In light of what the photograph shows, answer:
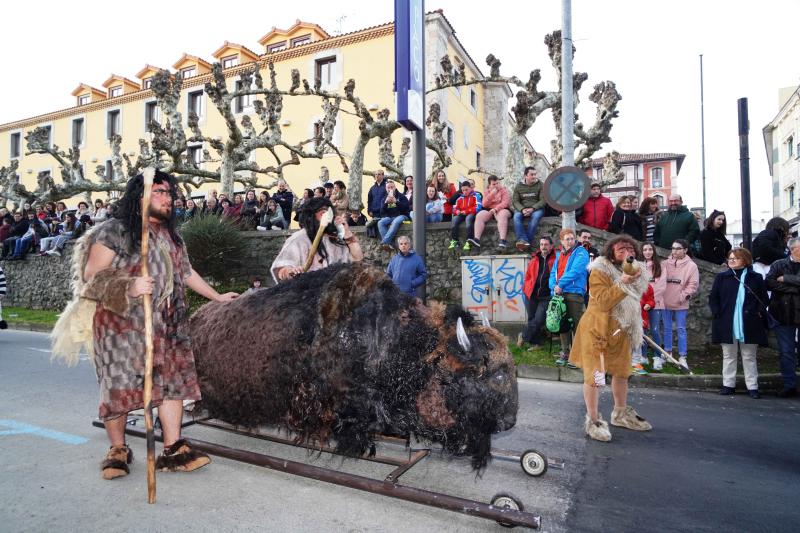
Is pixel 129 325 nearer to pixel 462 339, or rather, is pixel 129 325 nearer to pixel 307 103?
pixel 462 339

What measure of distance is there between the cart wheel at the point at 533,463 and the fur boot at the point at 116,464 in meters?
2.61

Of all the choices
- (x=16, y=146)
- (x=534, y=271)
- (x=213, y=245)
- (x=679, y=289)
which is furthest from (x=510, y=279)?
(x=16, y=146)

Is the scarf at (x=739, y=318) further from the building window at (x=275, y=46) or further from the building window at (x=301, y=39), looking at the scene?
the building window at (x=275, y=46)

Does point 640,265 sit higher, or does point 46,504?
point 640,265

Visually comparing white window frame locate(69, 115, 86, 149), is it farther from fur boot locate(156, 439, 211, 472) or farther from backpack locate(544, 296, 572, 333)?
fur boot locate(156, 439, 211, 472)

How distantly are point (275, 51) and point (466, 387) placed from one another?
30.1 meters

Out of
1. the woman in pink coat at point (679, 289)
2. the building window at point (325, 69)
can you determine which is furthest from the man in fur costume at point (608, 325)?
the building window at point (325, 69)

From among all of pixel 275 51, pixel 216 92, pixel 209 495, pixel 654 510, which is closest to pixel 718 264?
pixel 654 510

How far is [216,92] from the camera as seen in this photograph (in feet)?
54.1

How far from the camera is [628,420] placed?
4836 millimetres

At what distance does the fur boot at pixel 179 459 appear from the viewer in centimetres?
332

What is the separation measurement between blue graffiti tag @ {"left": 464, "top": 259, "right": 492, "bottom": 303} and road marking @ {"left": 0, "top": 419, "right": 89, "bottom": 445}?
24.6 ft

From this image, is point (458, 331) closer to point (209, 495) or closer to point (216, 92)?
point (209, 495)

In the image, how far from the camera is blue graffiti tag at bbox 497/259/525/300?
9.94m
